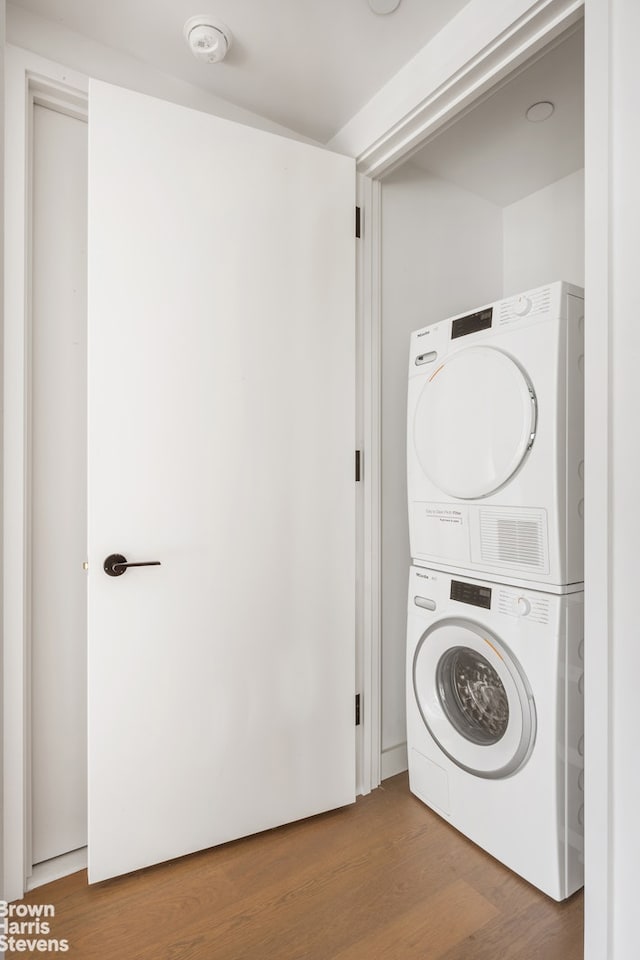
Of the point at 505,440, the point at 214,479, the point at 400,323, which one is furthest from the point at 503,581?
the point at 400,323

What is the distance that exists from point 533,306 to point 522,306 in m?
0.04

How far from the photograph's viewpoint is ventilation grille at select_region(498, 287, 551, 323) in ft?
5.17

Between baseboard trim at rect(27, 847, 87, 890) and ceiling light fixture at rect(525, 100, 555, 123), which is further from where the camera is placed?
ceiling light fixture at rect(525, 100, 555, 123)

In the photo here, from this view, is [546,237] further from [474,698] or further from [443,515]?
[474,698]

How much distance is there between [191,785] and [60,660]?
0.55m

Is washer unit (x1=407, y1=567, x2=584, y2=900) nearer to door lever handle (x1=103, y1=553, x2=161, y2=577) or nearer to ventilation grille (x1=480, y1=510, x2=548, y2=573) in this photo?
ventilation grille (x1=480, y1=510, x2=548, y2=573)

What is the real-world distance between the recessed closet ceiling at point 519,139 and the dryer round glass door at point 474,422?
0.87 metres

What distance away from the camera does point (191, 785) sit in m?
1.68

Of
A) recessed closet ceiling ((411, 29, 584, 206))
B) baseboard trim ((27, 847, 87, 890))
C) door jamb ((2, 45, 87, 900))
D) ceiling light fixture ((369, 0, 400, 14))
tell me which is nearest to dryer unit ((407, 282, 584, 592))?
recessed closet ceiling ((411, 29, 584, 206))

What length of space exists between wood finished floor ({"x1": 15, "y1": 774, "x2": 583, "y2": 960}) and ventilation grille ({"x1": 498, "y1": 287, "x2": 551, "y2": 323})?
5.41 feet

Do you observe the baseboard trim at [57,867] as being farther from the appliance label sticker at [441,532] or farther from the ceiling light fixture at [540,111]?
the ceiling light fixture at [540,111]

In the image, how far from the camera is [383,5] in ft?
4.99
